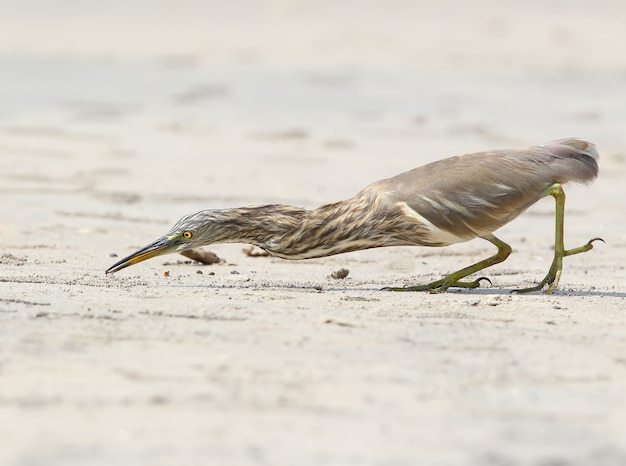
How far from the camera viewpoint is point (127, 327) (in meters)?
5.00

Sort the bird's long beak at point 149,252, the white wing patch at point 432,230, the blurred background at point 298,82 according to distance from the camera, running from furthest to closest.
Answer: the blurred background at point 298,82, the bird's long beak at point 149,252, the white wing patch at point 432,230

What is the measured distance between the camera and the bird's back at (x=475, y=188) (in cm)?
621

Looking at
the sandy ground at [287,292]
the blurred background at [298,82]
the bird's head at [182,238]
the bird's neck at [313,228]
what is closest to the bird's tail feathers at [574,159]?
the sandy ground at [287,292]

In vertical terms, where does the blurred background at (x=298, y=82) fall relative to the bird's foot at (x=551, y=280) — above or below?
above

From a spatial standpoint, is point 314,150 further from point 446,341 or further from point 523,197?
point 446,341

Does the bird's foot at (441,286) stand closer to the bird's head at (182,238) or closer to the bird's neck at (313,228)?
the bird's neck at (313,228)

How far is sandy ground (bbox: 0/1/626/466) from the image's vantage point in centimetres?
386

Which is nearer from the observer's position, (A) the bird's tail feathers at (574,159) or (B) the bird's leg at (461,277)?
(B) the bird's leg at (461,277)

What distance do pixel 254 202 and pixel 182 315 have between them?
12.8ft

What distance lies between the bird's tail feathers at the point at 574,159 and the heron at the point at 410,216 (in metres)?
0.01

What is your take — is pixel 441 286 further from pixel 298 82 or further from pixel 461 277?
pixel 298 82

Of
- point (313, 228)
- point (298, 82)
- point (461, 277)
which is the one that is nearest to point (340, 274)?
point (313, 228)

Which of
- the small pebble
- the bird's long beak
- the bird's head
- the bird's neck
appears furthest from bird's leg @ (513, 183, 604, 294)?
the bird's long beak

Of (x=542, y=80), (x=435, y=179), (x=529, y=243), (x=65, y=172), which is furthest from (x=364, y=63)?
(x=435, y=179)
